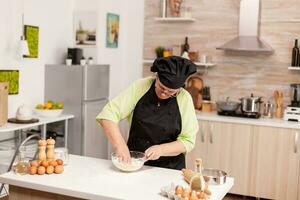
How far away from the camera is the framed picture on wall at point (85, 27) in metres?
5.25

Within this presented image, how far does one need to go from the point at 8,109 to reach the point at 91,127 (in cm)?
96

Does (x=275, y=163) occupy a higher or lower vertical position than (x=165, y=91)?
lower

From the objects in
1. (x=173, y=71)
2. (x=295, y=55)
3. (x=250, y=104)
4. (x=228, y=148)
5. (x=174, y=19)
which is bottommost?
(x=228, y=148)

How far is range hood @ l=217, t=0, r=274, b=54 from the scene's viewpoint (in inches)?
193

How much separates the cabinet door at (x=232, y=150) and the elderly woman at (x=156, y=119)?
1942 mm

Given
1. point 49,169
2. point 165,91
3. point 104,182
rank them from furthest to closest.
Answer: point 165,91, point 49,169, point 104,182

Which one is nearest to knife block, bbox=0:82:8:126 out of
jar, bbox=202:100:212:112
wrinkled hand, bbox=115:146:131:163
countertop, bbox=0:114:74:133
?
countertop, bbox=0:114:74:133

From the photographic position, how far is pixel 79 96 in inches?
191

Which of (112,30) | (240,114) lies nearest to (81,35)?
(112,30)

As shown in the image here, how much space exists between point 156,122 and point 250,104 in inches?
91.6

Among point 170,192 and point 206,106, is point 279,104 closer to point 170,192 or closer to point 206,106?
point 206,106

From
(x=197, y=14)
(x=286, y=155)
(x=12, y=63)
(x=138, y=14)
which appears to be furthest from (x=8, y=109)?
(x=286, y=155)

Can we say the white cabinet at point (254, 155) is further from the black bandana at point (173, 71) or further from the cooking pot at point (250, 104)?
the black bandana at point (173, 71)

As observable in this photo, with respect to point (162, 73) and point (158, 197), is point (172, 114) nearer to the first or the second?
point (162, 73)
